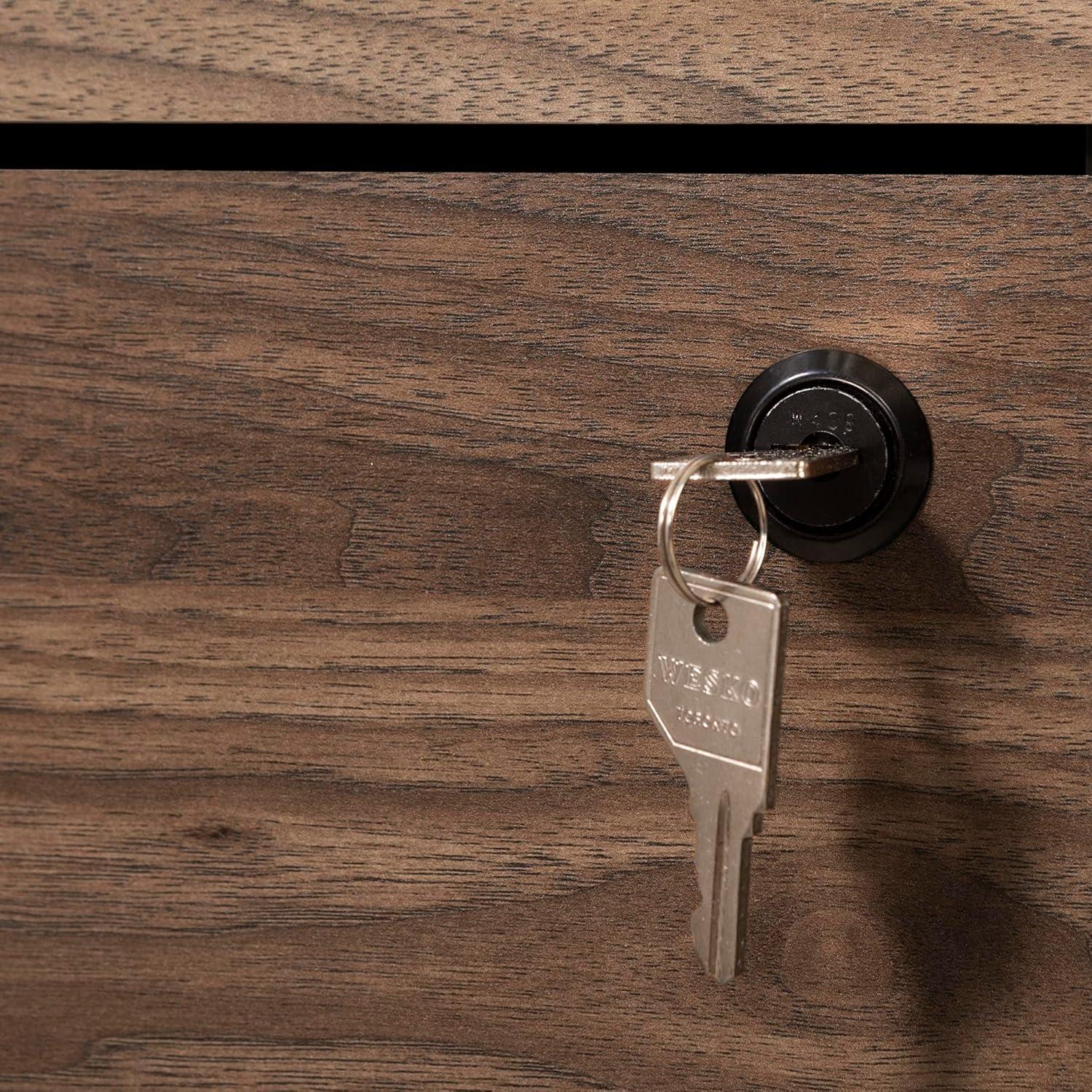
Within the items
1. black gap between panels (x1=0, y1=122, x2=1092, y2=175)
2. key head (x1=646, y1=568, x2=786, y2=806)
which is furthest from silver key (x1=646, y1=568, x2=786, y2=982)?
black gap between panels (x1=0, y1=122, x2=1092, y2=175)

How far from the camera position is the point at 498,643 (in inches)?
11.6

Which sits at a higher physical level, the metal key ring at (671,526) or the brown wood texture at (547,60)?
the brown wood texture at (547,60)

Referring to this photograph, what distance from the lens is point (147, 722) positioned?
1.03 feet

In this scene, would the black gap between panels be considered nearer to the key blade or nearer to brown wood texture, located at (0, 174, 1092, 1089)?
brown wood texture, located at (0, 174, 1092, 1089)

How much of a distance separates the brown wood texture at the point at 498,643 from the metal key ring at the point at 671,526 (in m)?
0.03

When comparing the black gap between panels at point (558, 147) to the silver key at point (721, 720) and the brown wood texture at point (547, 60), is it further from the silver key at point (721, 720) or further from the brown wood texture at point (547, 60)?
the silver key at point (721, 720)

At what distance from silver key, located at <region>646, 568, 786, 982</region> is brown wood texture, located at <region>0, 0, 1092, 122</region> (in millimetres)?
122

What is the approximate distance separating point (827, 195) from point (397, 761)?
186mm

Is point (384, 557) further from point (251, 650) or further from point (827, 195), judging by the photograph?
point (827, 195)

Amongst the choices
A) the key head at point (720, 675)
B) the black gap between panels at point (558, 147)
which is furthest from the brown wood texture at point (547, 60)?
the key head at point (720, 675)

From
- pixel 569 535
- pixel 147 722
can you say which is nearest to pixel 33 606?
pixel 147 722

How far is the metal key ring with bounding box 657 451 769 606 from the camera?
0.23m

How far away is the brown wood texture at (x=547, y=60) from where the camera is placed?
0.25m

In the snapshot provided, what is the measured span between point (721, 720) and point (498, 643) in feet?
0.25
